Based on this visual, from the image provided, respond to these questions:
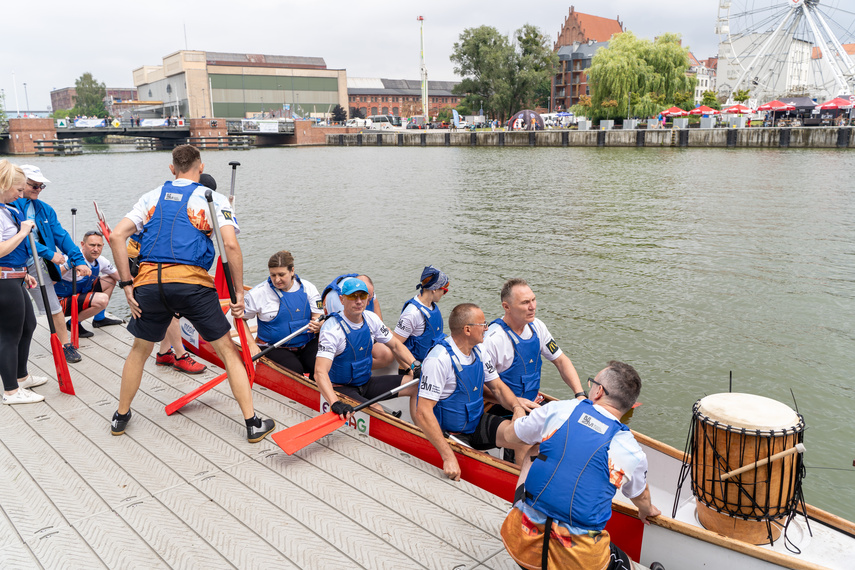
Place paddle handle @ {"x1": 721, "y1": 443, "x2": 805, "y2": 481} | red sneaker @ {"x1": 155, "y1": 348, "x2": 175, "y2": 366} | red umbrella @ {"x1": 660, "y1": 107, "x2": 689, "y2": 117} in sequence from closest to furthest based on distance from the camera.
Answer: paddle handle @ {"x1": 721, "y1": 443, "x2": 805, "y2": 481}
red sneaker @ {"x1": 155, "y1": 348, "x2": 175, "y2": 366}
red umbrella @ {"x1": 660, "y1": 107, "x2": 689, "y2": 117}

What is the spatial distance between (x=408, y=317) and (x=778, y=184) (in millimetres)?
23574

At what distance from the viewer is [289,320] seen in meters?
5.66

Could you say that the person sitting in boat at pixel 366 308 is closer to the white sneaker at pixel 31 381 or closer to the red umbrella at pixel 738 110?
the white sneaker at pixel 31 381

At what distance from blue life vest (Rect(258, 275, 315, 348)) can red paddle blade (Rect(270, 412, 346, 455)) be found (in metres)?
1.44

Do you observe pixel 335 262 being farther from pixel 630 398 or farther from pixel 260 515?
pixel 630 398

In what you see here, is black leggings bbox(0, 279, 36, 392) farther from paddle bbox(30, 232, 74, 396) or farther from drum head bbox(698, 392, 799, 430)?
drum head bbox(698, 392, 799, 430)

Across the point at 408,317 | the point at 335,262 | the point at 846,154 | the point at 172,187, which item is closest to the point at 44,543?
the point at 172,187

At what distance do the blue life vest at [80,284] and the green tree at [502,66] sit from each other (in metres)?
74.4

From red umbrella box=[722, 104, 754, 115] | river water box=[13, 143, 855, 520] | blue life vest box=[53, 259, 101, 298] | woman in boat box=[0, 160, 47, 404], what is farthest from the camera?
red umbrella box=[722, 104, 754, 115]

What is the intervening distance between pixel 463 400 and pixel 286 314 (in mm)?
2323

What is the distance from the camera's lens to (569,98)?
10238 centimetres

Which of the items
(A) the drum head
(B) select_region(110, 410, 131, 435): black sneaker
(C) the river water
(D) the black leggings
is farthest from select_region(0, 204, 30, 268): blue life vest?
(C) the river water

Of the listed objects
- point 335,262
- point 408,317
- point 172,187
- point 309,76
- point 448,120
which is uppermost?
point 309,76

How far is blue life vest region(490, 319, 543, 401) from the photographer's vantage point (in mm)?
4496
